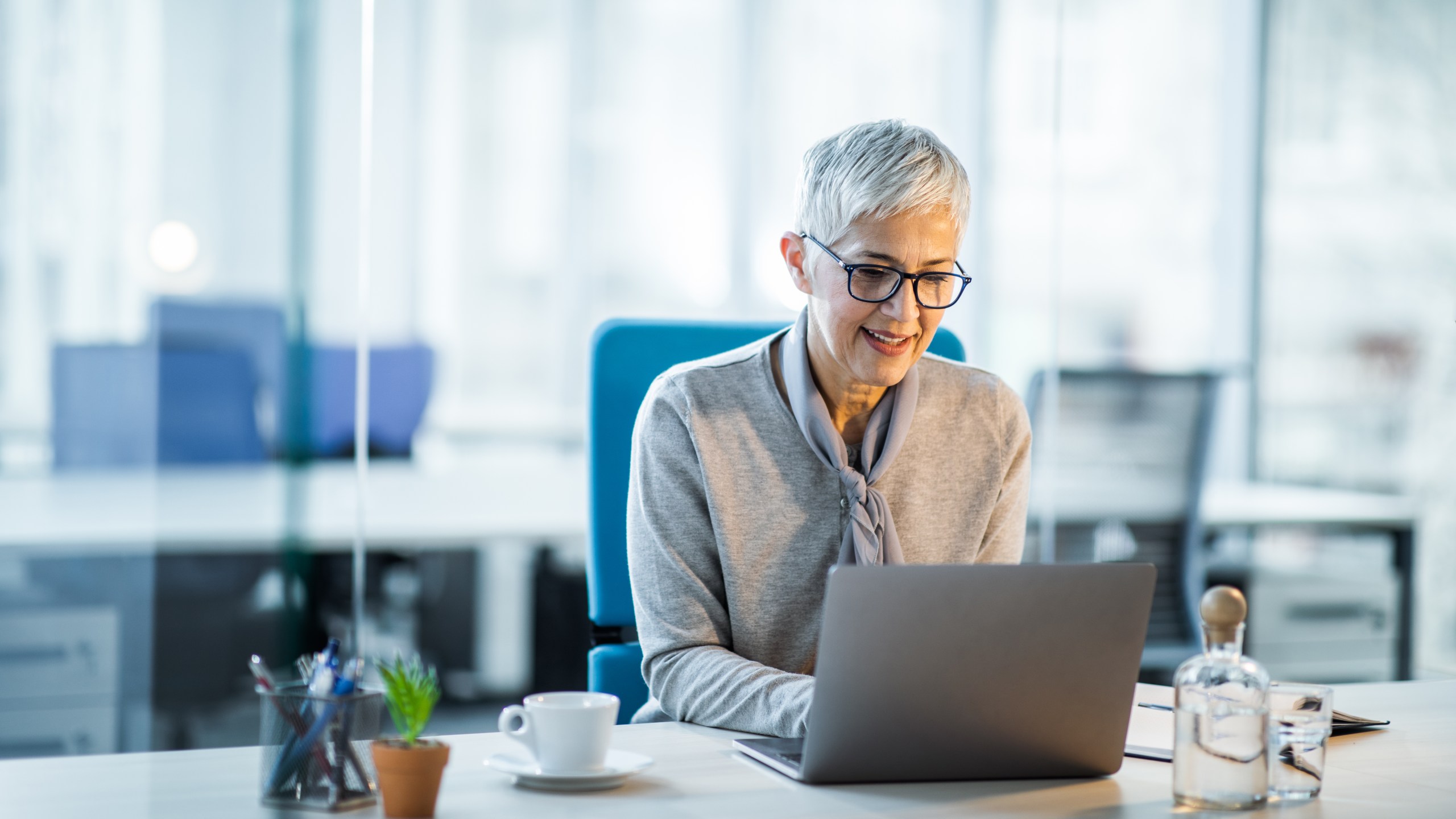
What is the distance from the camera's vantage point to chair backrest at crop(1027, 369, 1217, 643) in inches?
117

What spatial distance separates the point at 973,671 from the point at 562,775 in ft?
0.97

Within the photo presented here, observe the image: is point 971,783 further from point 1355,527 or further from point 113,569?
point 1355,527

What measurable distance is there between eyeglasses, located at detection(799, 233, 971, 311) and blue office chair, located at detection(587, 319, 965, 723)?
0.94 ft

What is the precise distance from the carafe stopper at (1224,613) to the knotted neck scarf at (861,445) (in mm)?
492

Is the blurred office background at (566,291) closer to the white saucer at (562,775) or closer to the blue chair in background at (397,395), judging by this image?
the blue chair in background at (397,395)

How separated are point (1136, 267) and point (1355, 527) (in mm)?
2105

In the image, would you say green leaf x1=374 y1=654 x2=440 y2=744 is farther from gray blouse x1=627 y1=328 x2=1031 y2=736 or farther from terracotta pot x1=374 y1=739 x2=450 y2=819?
gray blouse x1=627 y1=328 x2=1031 y2=736

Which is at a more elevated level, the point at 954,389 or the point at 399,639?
the point at 954,389

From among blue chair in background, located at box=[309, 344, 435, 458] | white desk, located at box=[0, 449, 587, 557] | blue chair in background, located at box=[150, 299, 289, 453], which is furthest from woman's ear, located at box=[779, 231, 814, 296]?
blue chair in background, located at box=[309, 344, 435, 458]

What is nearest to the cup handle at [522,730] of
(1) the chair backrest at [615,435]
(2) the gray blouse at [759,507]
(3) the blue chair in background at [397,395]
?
(2) the gray blouse at [759,507]

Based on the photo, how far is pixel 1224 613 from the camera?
0.87m

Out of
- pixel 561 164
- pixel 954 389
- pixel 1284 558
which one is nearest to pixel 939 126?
pixel 561 164

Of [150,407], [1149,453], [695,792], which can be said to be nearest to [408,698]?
[695,792]

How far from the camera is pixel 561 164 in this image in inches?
220
